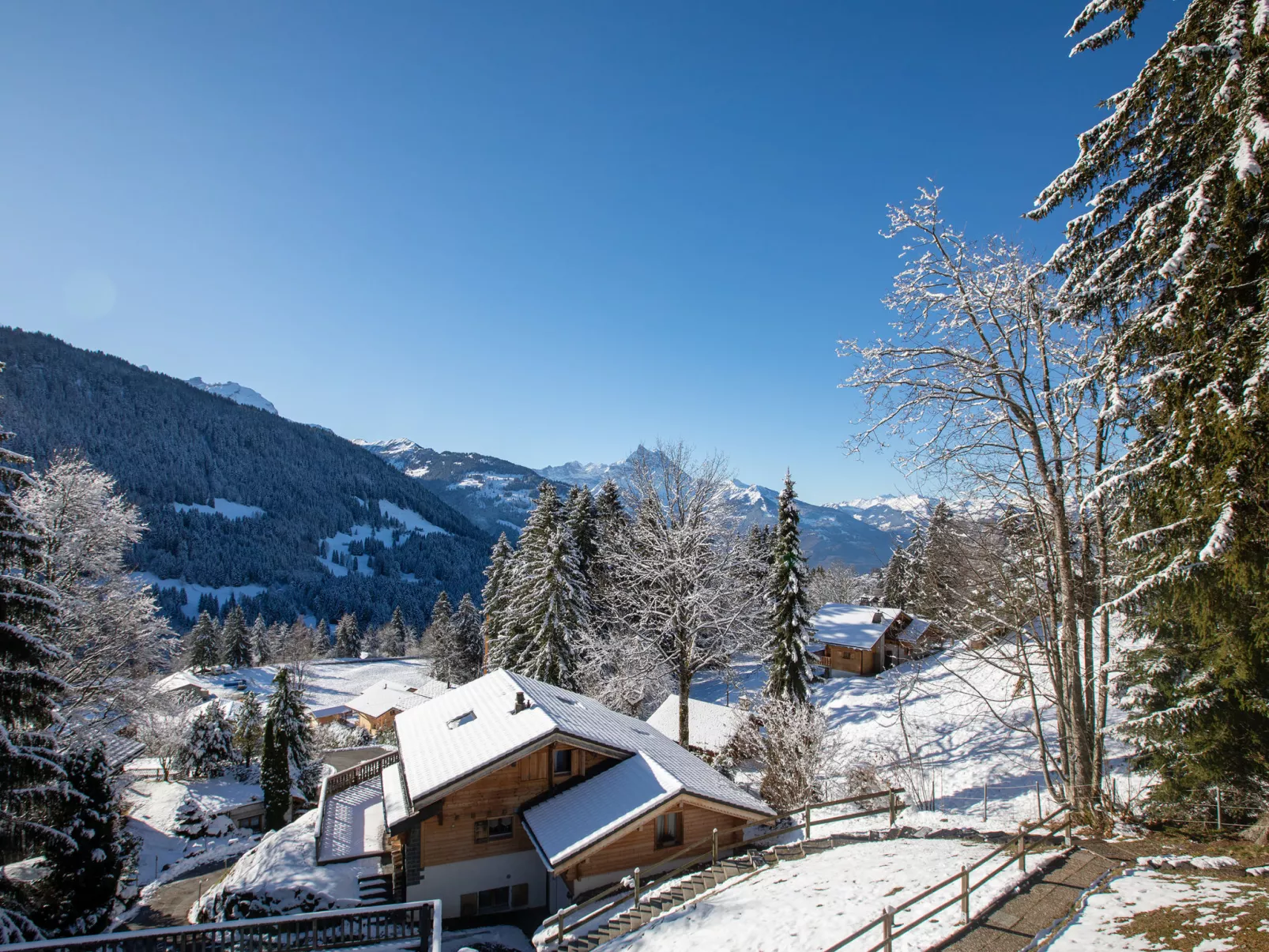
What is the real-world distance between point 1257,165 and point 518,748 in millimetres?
19374

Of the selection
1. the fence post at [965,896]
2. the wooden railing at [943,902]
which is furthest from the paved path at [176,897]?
the fence post at [965,896]

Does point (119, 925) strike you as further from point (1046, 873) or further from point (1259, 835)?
point (1259, 835)

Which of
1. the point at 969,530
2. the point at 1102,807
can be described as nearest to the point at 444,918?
the point at 1102,807

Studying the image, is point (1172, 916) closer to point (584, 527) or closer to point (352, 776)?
point (352, 776)

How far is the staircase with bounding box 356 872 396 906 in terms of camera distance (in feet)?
58.7

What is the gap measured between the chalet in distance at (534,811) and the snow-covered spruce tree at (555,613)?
1288 cm

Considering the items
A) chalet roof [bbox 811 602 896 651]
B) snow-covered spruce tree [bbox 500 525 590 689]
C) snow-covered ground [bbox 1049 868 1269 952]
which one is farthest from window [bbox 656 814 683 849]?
chalet roof [bbox 811 602 896 651]

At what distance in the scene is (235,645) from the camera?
319 feet

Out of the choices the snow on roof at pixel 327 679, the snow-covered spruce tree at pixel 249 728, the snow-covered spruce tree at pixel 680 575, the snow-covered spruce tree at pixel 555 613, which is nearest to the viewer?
the snow-covered spruce tree at pixel 680 575

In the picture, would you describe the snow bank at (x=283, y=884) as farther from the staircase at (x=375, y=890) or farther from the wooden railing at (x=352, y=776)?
the wooden railing at (x=352, y=776)

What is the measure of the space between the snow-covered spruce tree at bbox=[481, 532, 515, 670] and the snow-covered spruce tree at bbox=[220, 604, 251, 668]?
70.8 metres

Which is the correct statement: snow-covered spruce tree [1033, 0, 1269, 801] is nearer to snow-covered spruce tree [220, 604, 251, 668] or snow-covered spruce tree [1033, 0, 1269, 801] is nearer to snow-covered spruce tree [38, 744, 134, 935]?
snow-covered spruce tree [38, 744, 134, 935]

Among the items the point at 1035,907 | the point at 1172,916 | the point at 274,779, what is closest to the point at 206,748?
the point at 274,779

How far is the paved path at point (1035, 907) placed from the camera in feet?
27.0
